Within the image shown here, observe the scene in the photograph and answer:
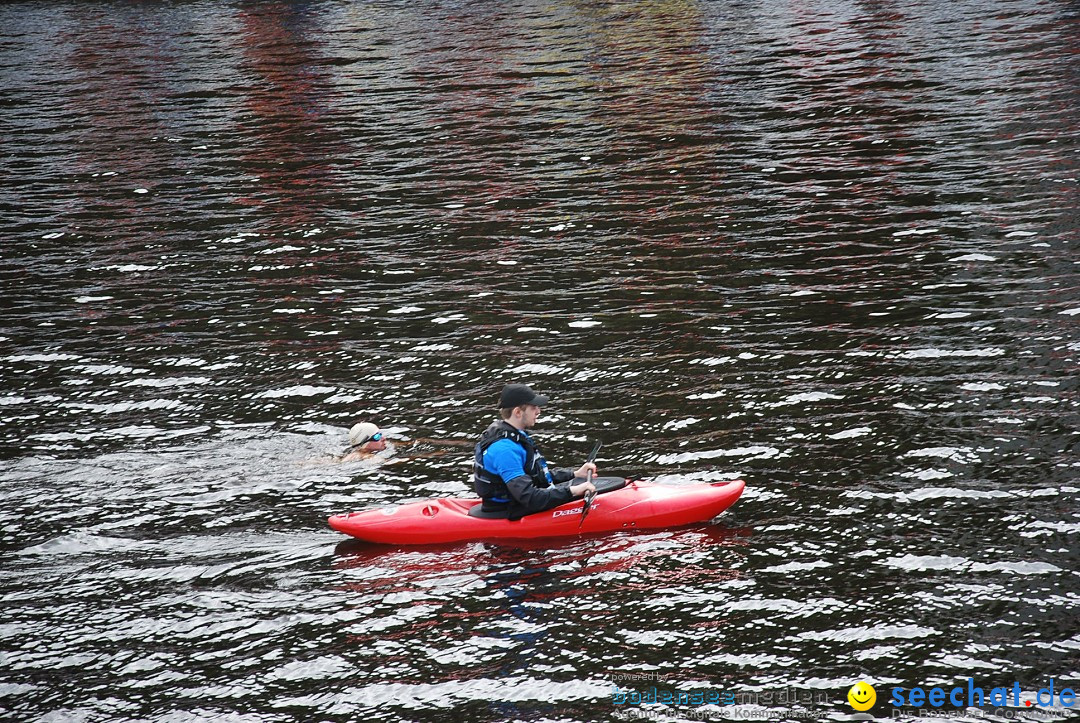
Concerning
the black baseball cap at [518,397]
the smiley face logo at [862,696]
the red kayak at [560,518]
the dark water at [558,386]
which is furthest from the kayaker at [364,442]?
the smiley face logo at [862,696]

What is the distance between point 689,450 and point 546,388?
2411 millimetres

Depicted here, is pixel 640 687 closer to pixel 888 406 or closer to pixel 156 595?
pixel 156 595

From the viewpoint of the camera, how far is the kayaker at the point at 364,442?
12.2m

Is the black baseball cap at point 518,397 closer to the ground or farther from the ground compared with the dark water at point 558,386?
farther from the ground

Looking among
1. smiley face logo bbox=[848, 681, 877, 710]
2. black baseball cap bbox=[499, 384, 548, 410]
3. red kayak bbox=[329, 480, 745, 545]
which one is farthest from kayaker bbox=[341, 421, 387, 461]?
smiley face logo bbox=[848, 681, 877, 710]

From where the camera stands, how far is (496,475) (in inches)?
423

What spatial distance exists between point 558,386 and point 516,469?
10.5 feet

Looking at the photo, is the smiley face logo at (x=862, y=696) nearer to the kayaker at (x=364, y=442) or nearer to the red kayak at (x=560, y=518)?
the red kayak at (x=560, y=518)

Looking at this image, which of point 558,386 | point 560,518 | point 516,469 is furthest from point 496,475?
point 558,386

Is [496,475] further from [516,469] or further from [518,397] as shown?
[518,397]

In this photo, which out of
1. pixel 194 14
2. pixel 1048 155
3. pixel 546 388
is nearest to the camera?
pixel 546 388

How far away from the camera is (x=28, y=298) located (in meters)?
18.0

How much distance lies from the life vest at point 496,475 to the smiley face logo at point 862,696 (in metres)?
3.79

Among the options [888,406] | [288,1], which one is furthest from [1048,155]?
[288,1]
